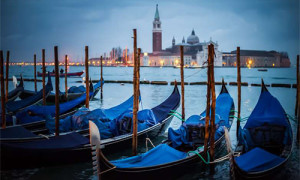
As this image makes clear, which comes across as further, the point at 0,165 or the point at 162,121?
the point at 162,121

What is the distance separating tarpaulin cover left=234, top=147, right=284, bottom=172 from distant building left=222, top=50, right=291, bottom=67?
243 feet

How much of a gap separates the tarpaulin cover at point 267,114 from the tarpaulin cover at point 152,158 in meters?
1.30

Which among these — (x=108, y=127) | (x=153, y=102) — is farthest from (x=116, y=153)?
(x=153, y=102)

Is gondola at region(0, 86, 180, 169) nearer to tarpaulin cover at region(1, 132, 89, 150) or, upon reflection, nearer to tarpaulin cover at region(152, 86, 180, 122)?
tarpaulin cover at region(1, 132, 89, 150)

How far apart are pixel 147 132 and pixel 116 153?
2.24 ft

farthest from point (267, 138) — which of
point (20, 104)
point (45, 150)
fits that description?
point (20, 104)

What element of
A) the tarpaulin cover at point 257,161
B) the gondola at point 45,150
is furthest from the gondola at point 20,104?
the tarpaulin cover at point 257,161

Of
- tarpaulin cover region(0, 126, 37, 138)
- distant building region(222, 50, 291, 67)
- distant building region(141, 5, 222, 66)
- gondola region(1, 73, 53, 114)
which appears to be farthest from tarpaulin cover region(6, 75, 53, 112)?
distant building region(222, 50, 291, 67)

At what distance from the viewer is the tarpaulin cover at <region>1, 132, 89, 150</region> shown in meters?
3.97

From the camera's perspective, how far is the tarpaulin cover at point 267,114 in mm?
4527

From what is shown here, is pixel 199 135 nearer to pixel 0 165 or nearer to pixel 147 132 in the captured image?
pixel 147 132

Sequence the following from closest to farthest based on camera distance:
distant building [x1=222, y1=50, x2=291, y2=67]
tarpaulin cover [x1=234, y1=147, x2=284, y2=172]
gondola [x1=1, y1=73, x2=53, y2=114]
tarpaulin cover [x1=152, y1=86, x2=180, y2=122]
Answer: tarpaulin cover [x1=234, y1=147, x2=284, y2=172] < tarpaulin cover [x1=152, y1=86, x2=180, y2=122] < gondola [x1=1, y1=73, x2=53, y2=114] < distant building [x1=222, y1=50, x2=291, y2=67]

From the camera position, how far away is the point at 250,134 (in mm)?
4508

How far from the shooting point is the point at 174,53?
7719 centimetres
